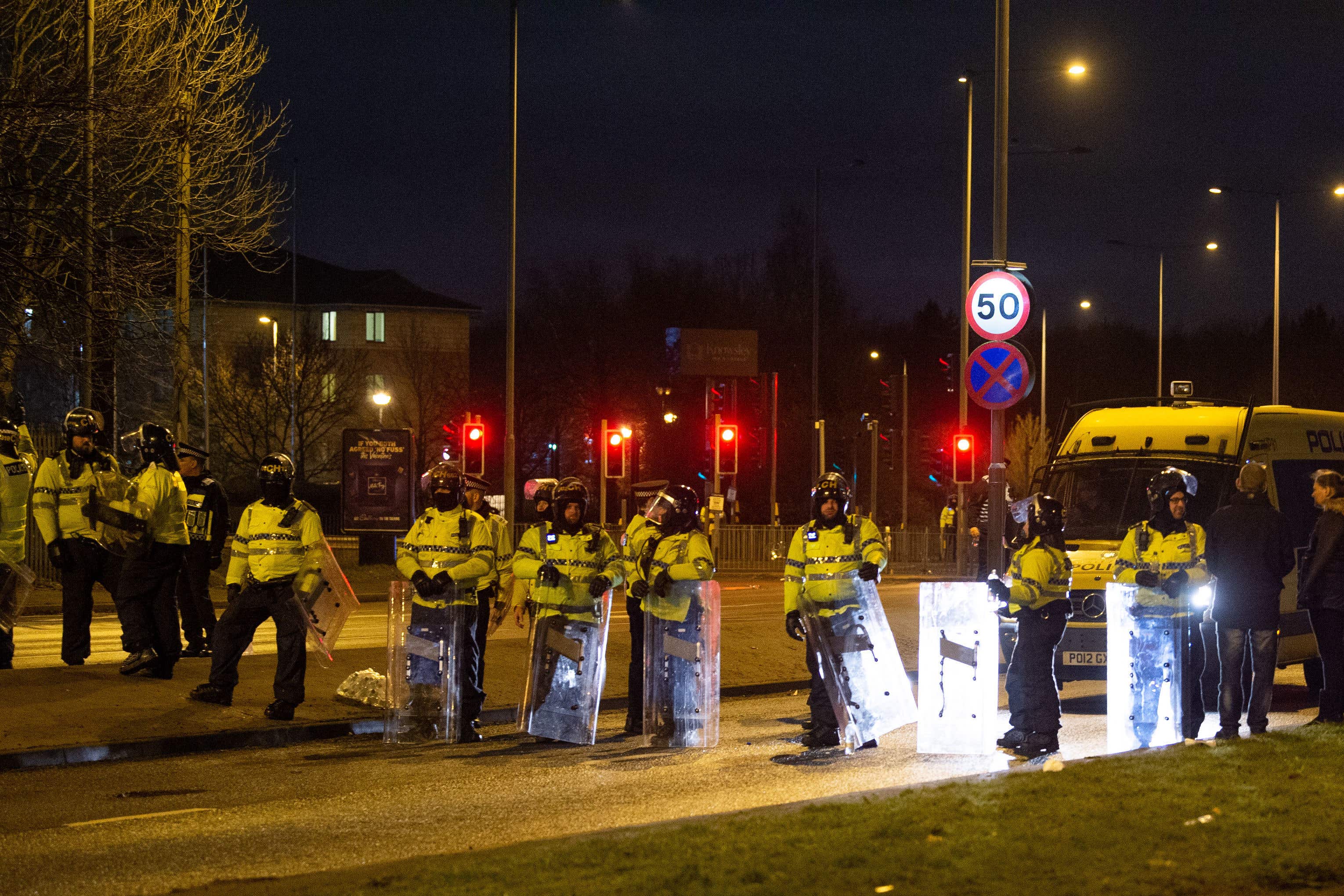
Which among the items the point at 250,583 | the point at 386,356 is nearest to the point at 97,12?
the point at 250,583

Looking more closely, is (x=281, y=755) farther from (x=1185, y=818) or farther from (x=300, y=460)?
(x=300, y=460)

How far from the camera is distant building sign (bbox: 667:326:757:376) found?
68.8m

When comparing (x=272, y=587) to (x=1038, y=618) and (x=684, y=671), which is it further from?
(x=1038, y=618)

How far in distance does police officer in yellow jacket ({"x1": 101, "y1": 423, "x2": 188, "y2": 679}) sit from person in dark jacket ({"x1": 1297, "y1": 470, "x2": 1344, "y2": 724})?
876cm

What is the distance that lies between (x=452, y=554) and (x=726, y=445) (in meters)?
21.7

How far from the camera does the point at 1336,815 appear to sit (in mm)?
6961

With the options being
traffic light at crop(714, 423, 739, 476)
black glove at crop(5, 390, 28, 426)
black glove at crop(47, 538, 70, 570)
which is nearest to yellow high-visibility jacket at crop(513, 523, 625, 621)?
black glove at crop(47, 538, 70, 570)

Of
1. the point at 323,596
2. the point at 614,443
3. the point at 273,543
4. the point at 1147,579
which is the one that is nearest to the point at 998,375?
the point at 1147,579

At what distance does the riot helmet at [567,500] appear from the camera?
11.5 m

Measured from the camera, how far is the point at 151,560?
1280 cm

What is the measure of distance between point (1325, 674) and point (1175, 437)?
14.3ft

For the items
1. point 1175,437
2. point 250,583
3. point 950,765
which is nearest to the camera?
point 950,765

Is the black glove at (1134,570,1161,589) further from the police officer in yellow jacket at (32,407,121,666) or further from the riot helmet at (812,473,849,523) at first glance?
the police officer in yellow jacket at (32,407,121,666)

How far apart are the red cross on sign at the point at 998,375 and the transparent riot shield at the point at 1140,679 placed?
2.98 m
